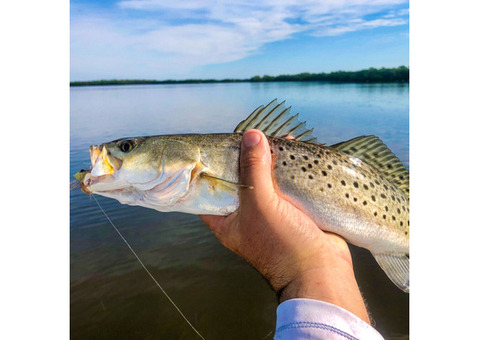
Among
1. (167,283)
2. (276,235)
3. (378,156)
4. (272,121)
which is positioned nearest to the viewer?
(276,235)

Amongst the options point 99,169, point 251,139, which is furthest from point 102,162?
point 251,139

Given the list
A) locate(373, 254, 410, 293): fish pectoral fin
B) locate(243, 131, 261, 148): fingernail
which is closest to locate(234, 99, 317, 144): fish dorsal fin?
locate(243, 131, 261, 148): fingernail

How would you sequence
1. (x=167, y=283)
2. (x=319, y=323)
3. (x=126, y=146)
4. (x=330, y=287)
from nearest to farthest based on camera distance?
(x=319, y=323)
(x=330, y=287)
(x=126, y=146)
(x=167, y=283)

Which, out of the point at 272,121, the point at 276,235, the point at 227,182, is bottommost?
the point at 276,235

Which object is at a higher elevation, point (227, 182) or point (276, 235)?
point (227, 182)

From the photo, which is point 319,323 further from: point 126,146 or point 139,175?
point 126,146

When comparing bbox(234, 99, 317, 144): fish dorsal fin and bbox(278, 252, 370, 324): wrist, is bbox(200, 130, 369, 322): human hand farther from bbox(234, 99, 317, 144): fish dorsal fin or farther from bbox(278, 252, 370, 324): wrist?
bbox(234, 99, 317, 144): fish dorsal fin
